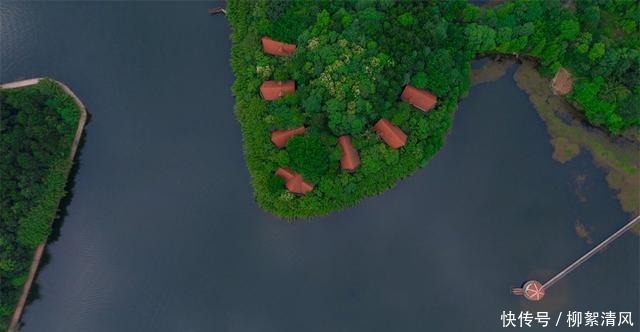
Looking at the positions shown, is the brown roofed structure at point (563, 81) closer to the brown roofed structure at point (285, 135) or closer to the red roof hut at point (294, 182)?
the brown roofed structure at point (285, 135)

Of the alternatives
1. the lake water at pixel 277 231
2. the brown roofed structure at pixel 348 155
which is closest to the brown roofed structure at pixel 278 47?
the lake water at pixel 277 231

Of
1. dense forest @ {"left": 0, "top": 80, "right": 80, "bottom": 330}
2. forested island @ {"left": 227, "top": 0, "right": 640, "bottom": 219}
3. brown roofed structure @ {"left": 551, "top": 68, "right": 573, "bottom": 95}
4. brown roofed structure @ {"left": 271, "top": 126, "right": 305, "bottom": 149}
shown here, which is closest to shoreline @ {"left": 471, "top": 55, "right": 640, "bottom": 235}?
brown roofed structure @ {"left": 551, "top": 68, "right": 573, "bottom": 95}

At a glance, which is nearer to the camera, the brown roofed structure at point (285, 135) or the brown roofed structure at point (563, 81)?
the brown roofed structure at point (285, 135)

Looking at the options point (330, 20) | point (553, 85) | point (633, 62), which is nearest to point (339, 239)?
point (330, 20)

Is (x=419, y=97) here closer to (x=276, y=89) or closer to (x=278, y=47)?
(x=276, y=89)

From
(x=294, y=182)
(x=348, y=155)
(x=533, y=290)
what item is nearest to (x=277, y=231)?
(x=294, y=182)

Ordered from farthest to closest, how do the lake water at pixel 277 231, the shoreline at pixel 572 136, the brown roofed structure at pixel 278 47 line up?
the shoreline at pixel 572 136, the lake water at pixel 277 231, the brown roofed structure at pixel 278 47
